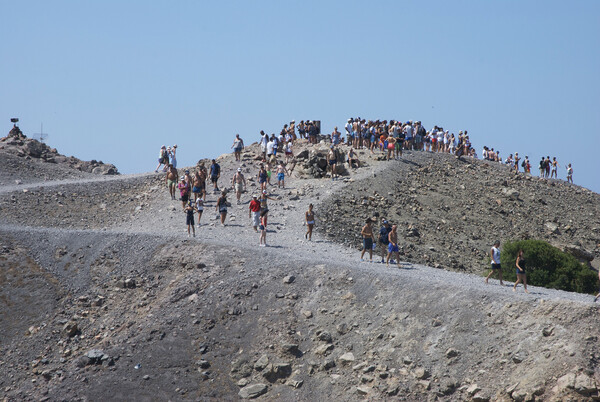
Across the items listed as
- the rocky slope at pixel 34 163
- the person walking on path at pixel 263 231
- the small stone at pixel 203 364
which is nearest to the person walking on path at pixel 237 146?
the rocky slope at pixel 34 163

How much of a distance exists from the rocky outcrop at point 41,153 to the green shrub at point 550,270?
3588 cm

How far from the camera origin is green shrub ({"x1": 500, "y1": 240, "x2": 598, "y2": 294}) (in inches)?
1350

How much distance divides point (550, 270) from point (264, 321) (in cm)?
1577

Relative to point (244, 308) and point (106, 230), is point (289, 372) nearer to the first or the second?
point (244, 308)

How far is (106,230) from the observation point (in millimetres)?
37094

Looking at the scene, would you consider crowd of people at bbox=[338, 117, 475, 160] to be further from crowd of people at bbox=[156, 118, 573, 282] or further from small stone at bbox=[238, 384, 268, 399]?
small stone at bbox=[238, 384, 268, 399]

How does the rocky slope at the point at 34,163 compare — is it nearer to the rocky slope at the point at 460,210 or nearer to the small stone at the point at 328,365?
the rocky slope at the point at 460,210

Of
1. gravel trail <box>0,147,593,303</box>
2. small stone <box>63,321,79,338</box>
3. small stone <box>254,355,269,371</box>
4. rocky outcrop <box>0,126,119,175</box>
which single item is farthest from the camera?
rocky outcrop <box>0,126,119,175</box>

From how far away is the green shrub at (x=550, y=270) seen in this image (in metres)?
34.3

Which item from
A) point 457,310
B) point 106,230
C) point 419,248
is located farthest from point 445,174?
point 457,310

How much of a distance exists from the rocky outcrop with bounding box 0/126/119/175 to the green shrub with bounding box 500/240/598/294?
35881mm

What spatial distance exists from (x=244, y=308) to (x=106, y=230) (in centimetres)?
1301

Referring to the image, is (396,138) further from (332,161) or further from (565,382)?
(565,382)

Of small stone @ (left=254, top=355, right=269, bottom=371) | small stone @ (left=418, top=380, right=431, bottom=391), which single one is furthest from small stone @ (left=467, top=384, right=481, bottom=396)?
small stone @ (left=254, top=355, right=269, bottom=371)
